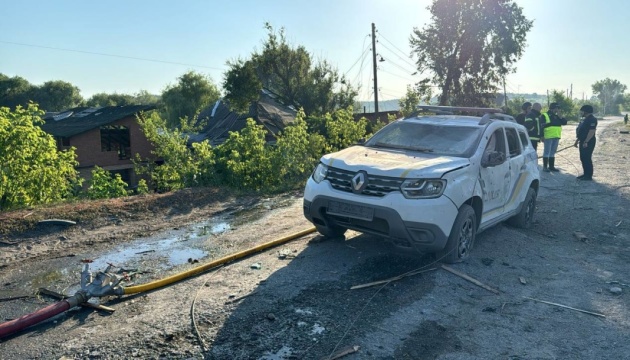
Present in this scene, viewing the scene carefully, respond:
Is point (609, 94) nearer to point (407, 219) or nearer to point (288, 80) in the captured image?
point (288, 80)

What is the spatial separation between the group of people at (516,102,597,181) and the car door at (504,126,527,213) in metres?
4.98

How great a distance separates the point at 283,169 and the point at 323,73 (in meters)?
21.7

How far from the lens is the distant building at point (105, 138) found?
32125 mm

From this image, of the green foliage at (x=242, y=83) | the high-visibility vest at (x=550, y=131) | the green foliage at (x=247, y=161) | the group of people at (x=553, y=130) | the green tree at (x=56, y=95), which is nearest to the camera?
the green foliage at (x=247, y=161)

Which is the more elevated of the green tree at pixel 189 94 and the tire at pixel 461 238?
the green tree at pixel 189 94

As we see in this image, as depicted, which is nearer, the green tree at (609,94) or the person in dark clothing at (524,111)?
the person in dark clothing at (524,111)

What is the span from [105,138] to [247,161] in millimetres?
27342

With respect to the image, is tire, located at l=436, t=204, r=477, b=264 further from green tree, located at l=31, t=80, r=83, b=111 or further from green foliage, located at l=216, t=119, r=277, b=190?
green tree, located at l=31, t=80, r=83, b=111

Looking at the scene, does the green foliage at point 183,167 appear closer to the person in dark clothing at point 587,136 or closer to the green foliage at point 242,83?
A: the person in dark clothing at point 587,136

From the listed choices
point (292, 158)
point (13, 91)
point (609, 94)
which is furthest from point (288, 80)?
point (609, 94)

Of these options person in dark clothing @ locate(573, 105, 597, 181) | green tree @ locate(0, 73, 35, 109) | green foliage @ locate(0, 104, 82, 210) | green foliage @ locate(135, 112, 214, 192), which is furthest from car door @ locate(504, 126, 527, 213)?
green tree @ locate(0, 73, 35, 109)

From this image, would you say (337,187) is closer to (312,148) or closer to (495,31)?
(312,148)

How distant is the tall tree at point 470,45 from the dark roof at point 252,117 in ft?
34.0

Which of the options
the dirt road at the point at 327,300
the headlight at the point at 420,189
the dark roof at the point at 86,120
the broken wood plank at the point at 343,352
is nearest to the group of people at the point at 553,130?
the dirt road at the point at 327,300
